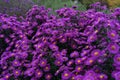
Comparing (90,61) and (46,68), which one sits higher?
(90,61)

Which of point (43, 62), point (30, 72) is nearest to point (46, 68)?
point (43, 62)

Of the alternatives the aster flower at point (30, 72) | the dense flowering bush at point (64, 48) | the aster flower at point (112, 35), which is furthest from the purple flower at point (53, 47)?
the aster flower at point (112, 35)

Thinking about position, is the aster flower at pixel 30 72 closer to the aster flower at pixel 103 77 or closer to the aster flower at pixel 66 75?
the aster flower at pixel 66 75

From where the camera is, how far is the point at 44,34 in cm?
371

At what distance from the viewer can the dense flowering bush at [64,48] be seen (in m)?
2.80

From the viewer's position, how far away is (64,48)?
139 inches

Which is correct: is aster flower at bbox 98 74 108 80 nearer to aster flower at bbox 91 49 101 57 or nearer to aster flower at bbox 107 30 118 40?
aster flower at bbox 91 49 101 57

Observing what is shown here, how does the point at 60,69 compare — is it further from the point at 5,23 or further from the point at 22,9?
the point at 22,9

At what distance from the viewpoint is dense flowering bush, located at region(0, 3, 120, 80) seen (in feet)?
9.19

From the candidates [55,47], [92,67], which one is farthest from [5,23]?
[92,67]

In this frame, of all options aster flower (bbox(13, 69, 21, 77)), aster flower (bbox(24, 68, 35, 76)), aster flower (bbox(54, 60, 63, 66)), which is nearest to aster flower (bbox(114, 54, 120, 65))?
aster flower (bbox(54, 60, 63, 66))

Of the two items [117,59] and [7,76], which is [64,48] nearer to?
[7,76]

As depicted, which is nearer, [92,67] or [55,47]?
[92,67]

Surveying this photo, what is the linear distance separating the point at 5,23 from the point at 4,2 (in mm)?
3074
